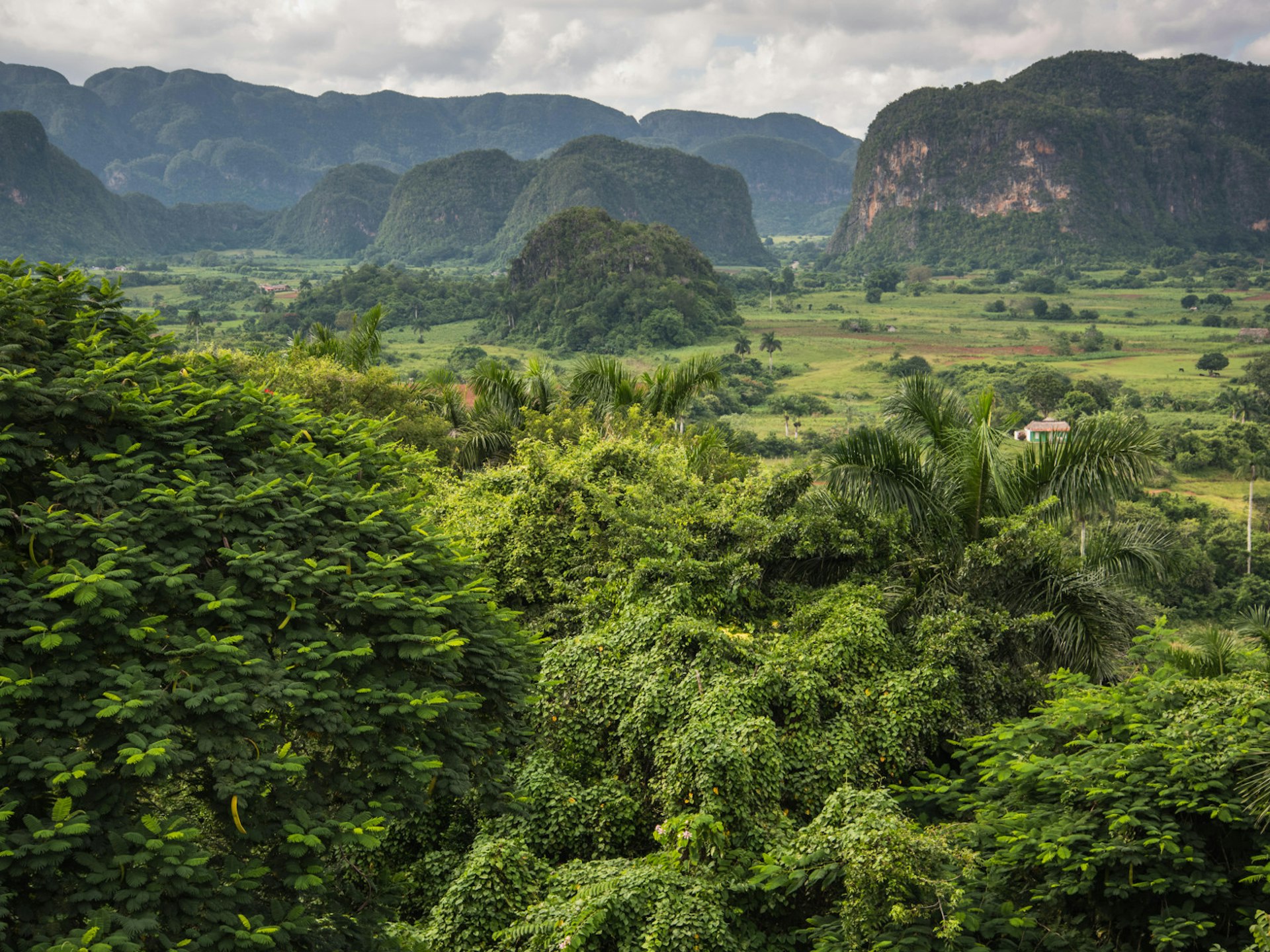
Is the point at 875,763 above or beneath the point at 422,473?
beneath

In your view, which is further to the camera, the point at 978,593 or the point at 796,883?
the point at 978,593

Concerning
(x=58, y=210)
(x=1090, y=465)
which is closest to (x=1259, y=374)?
(x=1090, y=465)

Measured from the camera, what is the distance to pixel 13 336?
5.00 metres

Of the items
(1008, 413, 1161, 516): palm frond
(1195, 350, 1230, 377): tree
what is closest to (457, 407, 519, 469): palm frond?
(1008, 413, 1161, 516): palm frond

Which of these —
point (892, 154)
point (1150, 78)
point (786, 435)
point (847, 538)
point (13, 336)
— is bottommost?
point (786, 435)

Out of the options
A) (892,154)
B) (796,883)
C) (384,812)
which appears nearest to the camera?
(384,812)

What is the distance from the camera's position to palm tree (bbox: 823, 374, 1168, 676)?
816 cm

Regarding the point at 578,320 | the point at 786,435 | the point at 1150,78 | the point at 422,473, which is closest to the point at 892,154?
the point at 1150,78

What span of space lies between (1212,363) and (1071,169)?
81749 millimetres

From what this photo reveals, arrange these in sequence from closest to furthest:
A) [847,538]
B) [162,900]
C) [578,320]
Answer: [162,900] → [847,538] → [578,320]

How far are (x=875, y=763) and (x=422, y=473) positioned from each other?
6573 mm

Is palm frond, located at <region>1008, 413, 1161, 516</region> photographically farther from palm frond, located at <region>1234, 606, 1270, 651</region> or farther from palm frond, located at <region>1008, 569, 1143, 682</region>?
palm frond, located at <region>1234, 606, 1270, 651</region>

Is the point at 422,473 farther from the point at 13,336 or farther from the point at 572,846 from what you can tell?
the point at 13,336

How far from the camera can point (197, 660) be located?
14.3 ft
